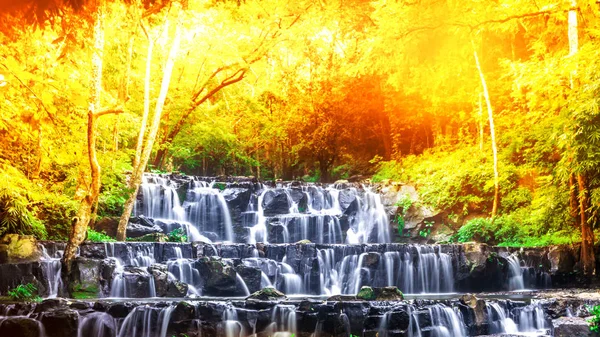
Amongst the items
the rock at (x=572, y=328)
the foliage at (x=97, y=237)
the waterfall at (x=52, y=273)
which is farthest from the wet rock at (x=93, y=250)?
the rock at (x=572, y=328)

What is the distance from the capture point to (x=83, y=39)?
16.8 feet

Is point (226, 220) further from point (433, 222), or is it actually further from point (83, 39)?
point (83, 39)

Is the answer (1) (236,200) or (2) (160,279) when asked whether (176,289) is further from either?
(1) (236,200)

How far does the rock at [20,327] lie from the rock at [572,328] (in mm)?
8193

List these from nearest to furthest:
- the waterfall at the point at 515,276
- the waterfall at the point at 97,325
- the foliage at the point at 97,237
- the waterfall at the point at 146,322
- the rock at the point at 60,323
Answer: the rock at the point at 60,323 < the waterfall at the point at 97,325 < the waterfall at the point at 146,322 < the waterfall at the point at 515,276 < the foliage at the point at 97,237

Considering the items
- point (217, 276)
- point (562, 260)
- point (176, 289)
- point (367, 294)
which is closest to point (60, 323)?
point (176, 289)

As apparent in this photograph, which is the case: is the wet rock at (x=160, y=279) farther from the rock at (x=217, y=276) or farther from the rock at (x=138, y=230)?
the rock at (x=138, y=230)

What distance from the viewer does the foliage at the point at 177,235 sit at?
1565 centimetres

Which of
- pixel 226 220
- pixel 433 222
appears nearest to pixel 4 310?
pixel 226 220

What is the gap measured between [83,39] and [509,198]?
50.6 feet

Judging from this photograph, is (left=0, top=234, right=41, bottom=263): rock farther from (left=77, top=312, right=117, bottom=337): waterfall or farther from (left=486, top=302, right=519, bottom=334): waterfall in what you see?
(left=486, top=302, right=519, bottom=334): waterfall

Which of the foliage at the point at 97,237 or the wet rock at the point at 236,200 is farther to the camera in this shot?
the wet rock at the point at 236,200

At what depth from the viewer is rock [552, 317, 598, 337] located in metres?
7.68

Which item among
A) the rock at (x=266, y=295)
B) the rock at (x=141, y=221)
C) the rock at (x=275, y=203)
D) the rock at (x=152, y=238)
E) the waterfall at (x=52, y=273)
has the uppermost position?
the rock at (x=275, y=203)
